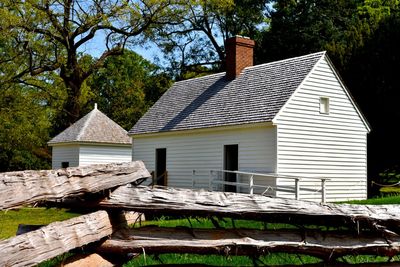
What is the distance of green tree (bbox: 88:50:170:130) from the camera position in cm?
4747

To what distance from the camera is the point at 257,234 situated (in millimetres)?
4855

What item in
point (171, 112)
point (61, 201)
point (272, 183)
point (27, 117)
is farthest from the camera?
point (27, 117)

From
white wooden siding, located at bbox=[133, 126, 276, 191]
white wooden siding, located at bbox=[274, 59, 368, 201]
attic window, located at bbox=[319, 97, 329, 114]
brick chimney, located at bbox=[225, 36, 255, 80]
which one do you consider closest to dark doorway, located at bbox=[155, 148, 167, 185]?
white wooden siding, located at bbox=[133, 126, 276, 191]

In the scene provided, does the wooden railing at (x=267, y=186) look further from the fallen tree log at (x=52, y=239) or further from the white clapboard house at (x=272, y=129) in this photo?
the fallen tree log at (x=52, y=239)

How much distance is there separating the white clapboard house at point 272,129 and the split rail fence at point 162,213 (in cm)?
1530

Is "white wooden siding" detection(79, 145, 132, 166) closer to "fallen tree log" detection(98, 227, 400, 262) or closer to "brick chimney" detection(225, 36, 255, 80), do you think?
"brick chimney" detection(225, 36, 255, 80)

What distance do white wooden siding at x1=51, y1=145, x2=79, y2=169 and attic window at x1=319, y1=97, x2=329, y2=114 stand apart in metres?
15.1

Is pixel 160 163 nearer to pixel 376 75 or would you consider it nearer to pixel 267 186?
pixel 267 186

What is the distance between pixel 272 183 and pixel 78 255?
17.0 m

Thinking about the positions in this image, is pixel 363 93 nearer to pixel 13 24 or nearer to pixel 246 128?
pixel 246 128

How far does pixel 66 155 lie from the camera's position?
3388 cm

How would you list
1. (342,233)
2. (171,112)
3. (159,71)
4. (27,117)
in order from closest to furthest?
(342,233) < (171,112) < (27,117) < (159,71)

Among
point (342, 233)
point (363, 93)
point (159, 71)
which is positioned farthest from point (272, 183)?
point (159, 71)

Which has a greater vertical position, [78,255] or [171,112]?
[171,112]
